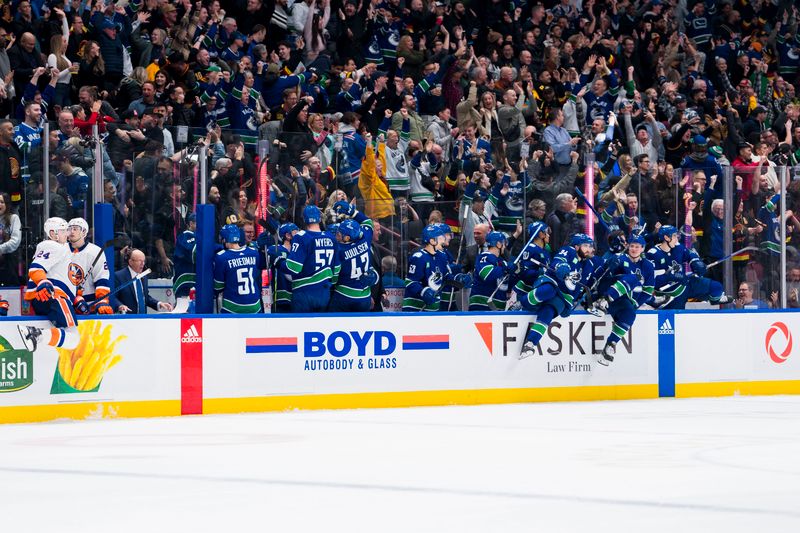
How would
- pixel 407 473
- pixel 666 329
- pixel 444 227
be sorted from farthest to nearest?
1. pixel 666 329
2. pixel 444 227
3. pixel 407 473

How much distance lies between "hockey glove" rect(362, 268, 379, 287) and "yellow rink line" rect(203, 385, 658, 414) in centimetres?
114

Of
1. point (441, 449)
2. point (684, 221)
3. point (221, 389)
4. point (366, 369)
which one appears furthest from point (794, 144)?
point (441, 449)

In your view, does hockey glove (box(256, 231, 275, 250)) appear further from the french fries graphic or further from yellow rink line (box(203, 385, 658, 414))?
the french fries graphic

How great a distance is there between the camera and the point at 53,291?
10938 millimetres

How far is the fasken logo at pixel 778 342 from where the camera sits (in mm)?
14406

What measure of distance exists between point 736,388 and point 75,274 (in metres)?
6.85

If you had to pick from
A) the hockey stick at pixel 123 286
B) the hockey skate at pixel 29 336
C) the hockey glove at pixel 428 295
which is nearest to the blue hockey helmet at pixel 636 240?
→ the hockey glove at pixel 428 295

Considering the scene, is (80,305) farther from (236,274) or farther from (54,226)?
(236,274)

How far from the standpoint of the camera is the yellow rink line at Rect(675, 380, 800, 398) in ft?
45.4

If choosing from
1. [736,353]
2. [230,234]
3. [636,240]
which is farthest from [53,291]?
[736,353]

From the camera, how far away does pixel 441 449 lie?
890 centimetres

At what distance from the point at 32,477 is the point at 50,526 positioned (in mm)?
1683

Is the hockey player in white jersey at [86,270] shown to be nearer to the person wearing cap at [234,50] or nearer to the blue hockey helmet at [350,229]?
the blue hockey helmet at [350,229]

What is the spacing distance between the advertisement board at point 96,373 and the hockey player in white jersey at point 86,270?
0.84 feet
